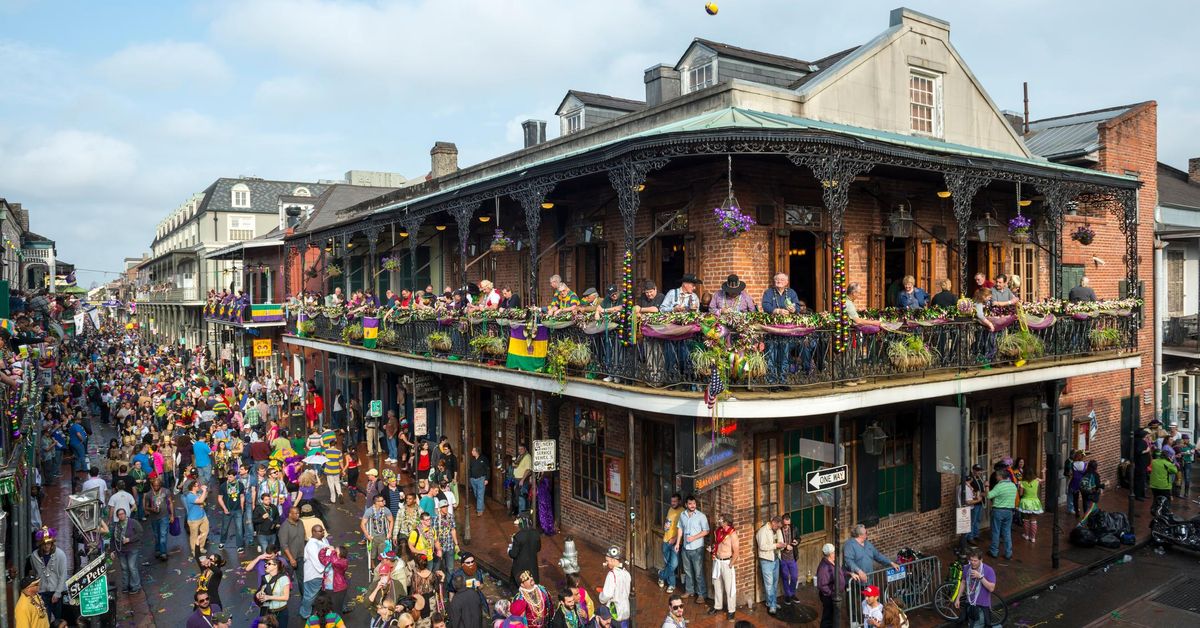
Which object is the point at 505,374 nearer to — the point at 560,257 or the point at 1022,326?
the point at 560,257

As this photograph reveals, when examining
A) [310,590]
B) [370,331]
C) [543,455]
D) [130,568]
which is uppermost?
[370,331]

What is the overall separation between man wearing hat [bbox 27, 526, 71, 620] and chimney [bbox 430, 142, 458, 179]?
1879 cm

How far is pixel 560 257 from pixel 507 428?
4118mm

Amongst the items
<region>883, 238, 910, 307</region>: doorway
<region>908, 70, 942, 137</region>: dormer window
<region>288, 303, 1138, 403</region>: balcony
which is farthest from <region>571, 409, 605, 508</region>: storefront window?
<region>908, 70, 942, 137</region>: dormer window

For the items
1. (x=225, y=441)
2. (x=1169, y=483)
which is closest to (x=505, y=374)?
(x=225, y=441)

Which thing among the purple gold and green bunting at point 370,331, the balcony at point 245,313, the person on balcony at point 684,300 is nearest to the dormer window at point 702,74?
the person on balcony at point 684,300

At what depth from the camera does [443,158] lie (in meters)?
27.2

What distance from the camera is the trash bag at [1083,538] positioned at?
13.8 m

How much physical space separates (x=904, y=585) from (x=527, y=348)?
6.73m

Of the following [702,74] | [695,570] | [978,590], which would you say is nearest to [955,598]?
[978,590]

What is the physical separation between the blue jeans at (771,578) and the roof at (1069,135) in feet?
45.7

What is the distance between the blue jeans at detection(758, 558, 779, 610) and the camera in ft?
35.5

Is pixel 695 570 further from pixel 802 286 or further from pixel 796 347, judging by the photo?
pixel 802 286

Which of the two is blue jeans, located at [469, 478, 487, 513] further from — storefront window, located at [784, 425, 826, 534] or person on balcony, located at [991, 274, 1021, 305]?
person on balcony, located at [991, 274, 1021, 305]
